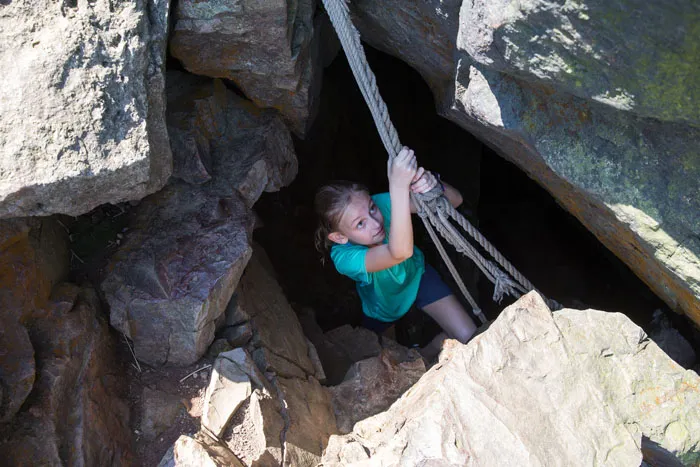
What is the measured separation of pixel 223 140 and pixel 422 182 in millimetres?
925

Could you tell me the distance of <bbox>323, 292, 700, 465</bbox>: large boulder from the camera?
5.95 feet

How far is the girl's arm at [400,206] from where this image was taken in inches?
89.3

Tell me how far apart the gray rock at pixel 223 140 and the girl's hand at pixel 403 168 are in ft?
2.04

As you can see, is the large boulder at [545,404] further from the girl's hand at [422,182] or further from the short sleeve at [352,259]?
the short sleeve at [352,259]

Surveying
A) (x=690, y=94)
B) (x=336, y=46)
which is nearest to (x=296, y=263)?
(x=336, y=46)

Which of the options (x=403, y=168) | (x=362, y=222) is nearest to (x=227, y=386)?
(x=362, y=222)

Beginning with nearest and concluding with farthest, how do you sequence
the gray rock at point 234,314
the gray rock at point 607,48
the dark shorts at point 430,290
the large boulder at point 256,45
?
1. the gray rock at point 607,48
2. the large boulder at point 256,45
3. the gray rock at point 234,314
4. the dark shorts at point 430,290

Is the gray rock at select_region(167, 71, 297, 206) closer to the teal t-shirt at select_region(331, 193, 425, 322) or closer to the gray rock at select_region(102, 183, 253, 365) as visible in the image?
the gray rock at select_region(102, 183, 253, 365)

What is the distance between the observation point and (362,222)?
8.86 ft

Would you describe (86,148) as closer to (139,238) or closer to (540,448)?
(139,238)

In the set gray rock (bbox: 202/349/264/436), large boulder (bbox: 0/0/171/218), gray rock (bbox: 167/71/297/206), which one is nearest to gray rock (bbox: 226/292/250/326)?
gray rock (bbox: 202/349/264/436)

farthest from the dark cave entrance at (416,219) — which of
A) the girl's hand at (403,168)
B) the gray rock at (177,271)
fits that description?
the girl's hand at (403,168)

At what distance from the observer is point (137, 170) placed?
187 cm

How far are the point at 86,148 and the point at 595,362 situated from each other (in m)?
1.77
